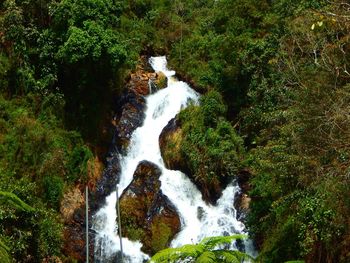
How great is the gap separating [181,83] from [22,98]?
6.95 m

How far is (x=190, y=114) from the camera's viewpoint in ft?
66.6

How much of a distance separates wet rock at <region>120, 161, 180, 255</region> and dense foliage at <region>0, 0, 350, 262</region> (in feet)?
5.45

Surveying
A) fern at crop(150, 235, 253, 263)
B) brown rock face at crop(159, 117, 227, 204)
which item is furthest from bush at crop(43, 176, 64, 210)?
fern at crop(150, 235, 253, 263)

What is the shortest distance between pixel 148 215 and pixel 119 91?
651 cm

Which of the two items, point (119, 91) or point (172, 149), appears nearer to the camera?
point (172, 149)

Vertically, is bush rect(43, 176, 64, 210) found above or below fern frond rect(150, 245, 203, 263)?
below

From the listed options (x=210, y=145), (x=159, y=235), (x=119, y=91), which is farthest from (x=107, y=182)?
(x=119, y=91)

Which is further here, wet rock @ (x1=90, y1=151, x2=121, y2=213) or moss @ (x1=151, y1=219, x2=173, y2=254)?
wet rock @ (x1=90, y1=151, x2=121, y2=213)

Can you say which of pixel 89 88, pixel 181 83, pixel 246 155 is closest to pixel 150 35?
pixel 181 83

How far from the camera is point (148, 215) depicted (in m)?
17.4

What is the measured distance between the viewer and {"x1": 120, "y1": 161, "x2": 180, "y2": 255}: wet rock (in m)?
16.9

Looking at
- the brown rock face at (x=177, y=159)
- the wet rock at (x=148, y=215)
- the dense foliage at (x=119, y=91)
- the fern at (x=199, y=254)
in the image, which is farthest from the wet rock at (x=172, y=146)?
the fern at (x=199, y=254)

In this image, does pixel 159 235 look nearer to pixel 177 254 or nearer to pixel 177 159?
pixel 177 159

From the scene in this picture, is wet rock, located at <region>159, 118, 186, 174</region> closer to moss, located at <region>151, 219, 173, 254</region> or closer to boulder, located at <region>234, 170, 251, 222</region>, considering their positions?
boulder, located at <region>234, 170, 251, 222</region>
